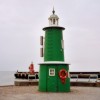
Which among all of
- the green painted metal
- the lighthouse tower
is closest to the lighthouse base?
the lighthouse tower

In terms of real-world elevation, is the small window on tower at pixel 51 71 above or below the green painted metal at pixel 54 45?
below

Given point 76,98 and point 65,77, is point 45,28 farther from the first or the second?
point 76,98

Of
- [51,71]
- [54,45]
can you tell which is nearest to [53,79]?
[51,71]

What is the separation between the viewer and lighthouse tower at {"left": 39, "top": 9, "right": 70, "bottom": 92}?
2031 cm

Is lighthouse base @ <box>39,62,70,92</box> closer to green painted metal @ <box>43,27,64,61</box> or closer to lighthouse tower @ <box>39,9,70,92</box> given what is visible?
lighthouse tower @ <box>39,9,70,92</box>

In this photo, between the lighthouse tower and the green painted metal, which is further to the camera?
the green painted metal

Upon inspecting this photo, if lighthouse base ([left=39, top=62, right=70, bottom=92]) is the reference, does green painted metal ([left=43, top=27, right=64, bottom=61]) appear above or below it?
above

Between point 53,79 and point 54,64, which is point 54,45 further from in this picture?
point 53,79

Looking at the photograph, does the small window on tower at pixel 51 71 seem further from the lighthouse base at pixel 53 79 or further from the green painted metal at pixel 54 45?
the green painted metal at pixel 54 45

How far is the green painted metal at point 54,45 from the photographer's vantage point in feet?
68.0

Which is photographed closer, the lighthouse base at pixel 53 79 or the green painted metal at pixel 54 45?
the lighthouse base at pixel 53 79

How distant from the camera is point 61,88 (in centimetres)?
2031

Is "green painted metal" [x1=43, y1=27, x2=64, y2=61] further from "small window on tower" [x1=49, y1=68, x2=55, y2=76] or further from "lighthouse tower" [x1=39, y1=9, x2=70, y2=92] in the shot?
A: "small window on tower" [x1=49, y1=68, x2=55, y2=76]

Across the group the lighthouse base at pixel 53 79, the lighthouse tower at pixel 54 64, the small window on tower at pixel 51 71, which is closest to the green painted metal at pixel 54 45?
the lighthouse tower at pixel 54 64
